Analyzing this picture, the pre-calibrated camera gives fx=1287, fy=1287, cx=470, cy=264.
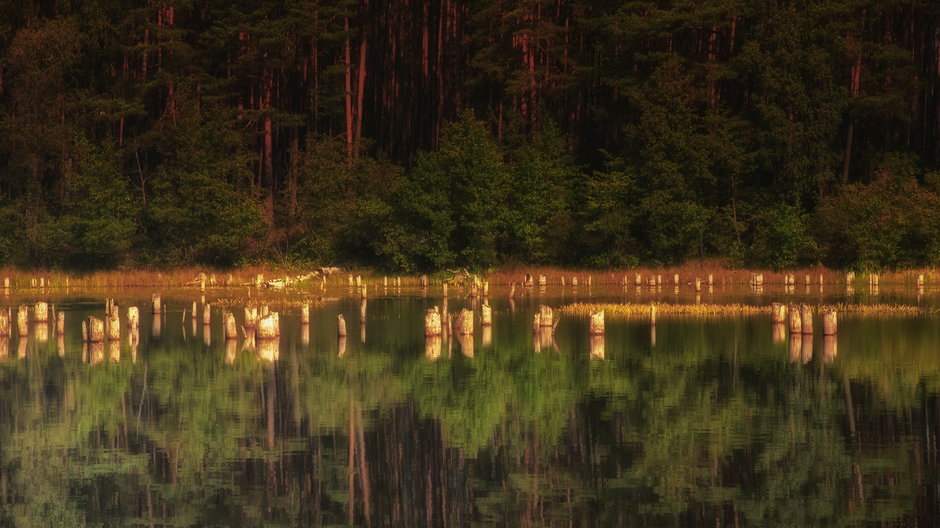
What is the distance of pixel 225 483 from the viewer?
59.6ft

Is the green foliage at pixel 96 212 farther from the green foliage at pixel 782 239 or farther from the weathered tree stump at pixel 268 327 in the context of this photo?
the weathered tree stump at pixel 268 327

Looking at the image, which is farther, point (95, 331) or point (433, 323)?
point (433, 323)

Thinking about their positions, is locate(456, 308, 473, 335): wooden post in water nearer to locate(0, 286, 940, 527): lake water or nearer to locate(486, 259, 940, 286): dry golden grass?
locate(0, 286, 940, 527): lake water

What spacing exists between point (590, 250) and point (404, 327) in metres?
30.6

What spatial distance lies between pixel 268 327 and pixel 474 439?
17.0 meters

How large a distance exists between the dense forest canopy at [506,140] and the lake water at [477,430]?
30.1 m

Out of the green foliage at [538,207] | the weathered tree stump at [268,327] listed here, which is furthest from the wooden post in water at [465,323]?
the green foliage at [538,207]

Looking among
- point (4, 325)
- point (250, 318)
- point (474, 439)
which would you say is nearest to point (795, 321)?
point (250, 318)

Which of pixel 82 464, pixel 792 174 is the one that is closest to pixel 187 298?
pixel 792 174

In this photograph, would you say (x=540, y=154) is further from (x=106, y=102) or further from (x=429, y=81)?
(x=106, y=102)

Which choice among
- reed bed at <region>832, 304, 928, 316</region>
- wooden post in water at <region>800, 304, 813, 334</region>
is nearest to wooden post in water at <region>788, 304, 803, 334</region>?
wooden post in water at <region>800, 304, 813, 334</region>

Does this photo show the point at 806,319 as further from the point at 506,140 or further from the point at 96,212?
the point at 96,212

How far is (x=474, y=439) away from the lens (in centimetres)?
2123

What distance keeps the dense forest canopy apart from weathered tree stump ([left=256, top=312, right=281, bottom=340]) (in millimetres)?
30481
